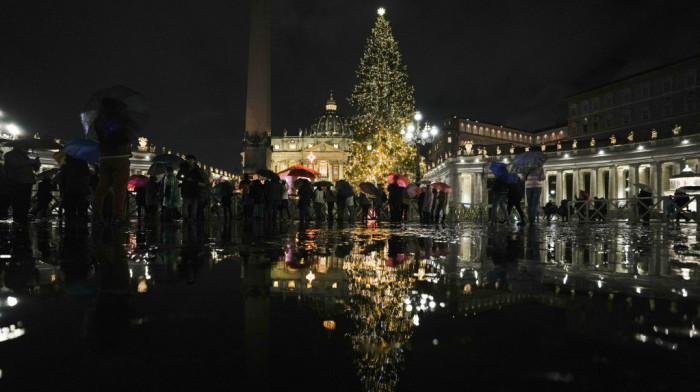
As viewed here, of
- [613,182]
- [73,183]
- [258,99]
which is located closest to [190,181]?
[73,183]

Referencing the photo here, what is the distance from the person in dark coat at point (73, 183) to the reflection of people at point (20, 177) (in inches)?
53.7

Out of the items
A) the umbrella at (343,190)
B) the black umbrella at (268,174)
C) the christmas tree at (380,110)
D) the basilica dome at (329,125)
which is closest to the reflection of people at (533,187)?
the umbrella at (343,190)

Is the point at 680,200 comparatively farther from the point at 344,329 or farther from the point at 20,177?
the point at 20,177

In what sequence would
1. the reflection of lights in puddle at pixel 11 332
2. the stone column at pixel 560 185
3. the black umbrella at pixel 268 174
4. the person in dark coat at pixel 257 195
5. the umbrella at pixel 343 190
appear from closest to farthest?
the reflection of lights in puddle at pixel 11 332 < the person in dark coat at pixel 257 195 < the black umbrella at pixel 268 174 < the umbrella at pixel 343 190 < the stone column at pixel 560 185

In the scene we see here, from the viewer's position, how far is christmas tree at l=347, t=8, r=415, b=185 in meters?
33.7

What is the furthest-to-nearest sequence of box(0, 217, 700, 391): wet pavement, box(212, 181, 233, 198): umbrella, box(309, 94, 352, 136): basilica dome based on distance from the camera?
box(309, 94, 352, 136): basilica dome < box(212, 181, 233, 198): umbrella < box(0, 217, 700, 391): wet pavement

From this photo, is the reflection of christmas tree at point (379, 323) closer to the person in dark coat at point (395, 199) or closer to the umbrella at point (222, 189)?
the umbrella at point (222, 189)

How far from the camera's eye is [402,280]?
2668 millimetres

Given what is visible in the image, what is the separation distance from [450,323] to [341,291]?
0.76 meters

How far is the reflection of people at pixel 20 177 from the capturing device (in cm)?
1101

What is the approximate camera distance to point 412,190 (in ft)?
64.6

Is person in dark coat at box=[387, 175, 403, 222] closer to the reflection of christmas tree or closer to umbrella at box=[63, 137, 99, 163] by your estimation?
umbrella at box=[63, 137, 99, 163]

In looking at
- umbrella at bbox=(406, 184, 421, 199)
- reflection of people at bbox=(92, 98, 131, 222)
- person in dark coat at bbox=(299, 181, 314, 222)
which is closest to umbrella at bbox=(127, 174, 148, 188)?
person in dark coat at bbox=(299, 181, 314, 222)

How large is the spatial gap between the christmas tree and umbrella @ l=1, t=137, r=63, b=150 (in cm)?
2313
